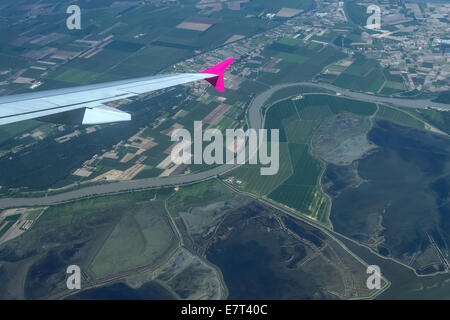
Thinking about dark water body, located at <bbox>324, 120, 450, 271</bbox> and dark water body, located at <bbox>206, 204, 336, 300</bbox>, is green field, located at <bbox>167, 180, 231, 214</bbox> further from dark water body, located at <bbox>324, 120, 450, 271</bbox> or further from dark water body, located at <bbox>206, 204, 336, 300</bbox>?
dark water body, located at <bbox>324, 120, 450, 271</bbox>

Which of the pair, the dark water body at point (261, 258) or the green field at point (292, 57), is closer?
the dark water body at point (261, 258)

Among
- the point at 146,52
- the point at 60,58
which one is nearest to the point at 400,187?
the point at 146,52

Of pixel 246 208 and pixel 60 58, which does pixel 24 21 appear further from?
pixel 246 208
